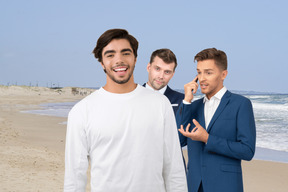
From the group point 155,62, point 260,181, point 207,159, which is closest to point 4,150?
point 260,181

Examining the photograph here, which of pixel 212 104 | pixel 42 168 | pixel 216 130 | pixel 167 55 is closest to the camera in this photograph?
pixel 216 130

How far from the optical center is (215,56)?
2650mm

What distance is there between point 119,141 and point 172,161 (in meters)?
0.40

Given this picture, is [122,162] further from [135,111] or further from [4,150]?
[4,150]

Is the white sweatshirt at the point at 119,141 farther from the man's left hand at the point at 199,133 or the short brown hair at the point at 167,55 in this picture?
the short brown hair at the point at 167,55

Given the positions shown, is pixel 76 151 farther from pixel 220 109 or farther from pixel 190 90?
pixel 220 109

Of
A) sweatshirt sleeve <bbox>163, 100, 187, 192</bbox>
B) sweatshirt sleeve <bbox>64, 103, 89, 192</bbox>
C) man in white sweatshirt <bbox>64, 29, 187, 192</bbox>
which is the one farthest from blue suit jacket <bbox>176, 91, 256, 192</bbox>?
sweatshirt sleeve <bbox>64, 103, 89, 192</bbox>

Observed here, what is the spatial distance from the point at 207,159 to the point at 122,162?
83 cm

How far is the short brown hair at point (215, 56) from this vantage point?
8.69 feet

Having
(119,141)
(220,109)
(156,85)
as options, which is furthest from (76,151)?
(156,85)

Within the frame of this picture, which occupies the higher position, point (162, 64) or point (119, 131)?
point (162, 64)

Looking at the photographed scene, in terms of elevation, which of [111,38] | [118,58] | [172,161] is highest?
[111,38]

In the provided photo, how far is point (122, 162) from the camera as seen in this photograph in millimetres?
2170

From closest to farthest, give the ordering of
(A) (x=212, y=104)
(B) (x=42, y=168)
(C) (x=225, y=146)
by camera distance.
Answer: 1. (C) (x=225, y=146)
2. (A) (x=212, y=104)
3. (B) (x=42, y=168)
